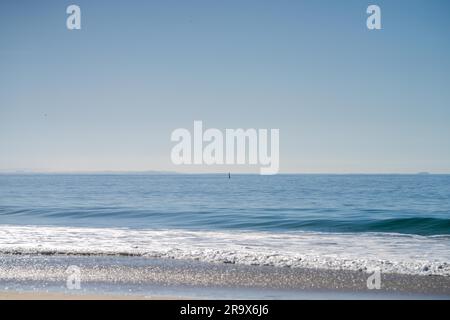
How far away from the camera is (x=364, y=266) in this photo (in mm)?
10789

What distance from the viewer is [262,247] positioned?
13.8 m

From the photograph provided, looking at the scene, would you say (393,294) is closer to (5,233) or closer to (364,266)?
(364,266)

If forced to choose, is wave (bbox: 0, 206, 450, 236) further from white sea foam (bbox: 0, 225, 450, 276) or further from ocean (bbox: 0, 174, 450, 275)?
white sea foam (bbox: 0, 225, 450, 276)

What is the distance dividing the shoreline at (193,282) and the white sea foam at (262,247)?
0.57 metres

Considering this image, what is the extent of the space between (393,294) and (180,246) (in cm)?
655

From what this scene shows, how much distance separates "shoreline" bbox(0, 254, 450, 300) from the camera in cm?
871

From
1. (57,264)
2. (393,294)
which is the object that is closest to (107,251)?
(57,264)

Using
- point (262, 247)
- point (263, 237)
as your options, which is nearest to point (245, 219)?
point (263, 237)

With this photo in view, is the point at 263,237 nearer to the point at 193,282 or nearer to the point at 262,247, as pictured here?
the point at 262,247

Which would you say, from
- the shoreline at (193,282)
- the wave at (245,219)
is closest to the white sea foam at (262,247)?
the shoreline at (193,282)

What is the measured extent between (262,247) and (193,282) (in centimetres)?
439

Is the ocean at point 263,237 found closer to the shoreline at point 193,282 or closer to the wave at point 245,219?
the wave at point 245,219

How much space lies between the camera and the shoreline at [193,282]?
8.71m

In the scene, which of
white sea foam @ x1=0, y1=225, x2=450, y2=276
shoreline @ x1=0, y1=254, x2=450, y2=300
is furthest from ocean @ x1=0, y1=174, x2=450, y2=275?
shoreline @ x1=0, y1=254, x2=450, y2=300
